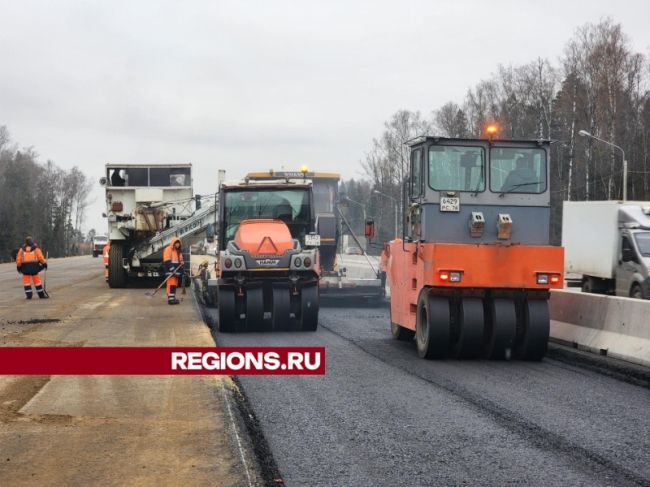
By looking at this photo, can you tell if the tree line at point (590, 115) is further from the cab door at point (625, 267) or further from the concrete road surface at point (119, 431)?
the concrete road surface at point (119, 431)

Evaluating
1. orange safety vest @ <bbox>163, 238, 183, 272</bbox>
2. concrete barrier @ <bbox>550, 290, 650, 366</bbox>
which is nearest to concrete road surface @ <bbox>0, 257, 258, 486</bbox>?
concrete barrier @ <bbox>550, 290, 650, 366</bbox>

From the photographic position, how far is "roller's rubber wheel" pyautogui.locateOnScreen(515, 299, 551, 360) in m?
11.9

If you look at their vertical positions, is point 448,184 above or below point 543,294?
above

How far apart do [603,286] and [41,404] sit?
1719 centimetres

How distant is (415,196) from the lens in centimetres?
1300

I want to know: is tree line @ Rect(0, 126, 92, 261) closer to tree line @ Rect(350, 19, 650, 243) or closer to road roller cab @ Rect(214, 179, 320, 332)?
tree line @ Rect(350, 19, 650, 243)

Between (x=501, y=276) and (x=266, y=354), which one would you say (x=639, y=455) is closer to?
(x=501, y=276)

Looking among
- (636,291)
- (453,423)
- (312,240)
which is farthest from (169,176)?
(453,423)

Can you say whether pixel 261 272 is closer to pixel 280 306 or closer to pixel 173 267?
pixel 280 306

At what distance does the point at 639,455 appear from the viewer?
6777 millimetres

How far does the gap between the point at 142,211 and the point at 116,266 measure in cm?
208

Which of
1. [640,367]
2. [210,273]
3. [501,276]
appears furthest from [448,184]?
[210,273]

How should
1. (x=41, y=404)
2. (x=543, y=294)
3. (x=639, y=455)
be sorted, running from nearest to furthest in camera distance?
(x=639, y=455), (x=41, y=404), (x=543, y=294)

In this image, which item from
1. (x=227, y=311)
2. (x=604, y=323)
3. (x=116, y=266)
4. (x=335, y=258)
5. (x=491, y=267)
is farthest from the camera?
(x=116, y=266)
